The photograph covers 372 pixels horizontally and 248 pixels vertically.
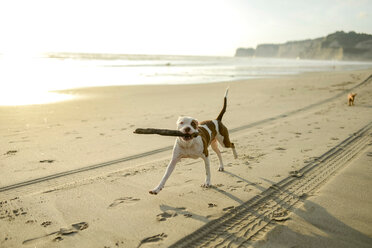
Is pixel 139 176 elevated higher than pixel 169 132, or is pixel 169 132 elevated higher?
pixel 169 132

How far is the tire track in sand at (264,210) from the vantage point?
310cm

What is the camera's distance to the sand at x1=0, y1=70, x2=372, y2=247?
3.25 metres

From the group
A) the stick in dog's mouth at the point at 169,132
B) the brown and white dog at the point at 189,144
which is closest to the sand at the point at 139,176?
the brown and white dog at the point at 189,144

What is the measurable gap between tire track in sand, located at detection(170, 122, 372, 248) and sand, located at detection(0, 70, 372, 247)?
0.09 meters

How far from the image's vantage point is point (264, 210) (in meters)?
3.71

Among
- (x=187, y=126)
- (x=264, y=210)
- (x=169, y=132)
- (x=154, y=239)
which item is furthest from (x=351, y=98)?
(x=154, y=239)

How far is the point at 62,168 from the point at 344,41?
18943cm

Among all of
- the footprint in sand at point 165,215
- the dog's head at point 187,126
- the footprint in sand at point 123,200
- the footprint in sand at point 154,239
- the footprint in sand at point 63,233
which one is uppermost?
the dog's head at point 187,126

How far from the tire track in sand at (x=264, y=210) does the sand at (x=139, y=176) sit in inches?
3.4

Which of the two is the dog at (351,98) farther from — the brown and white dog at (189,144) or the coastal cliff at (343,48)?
the coastal cliff at (343,48)

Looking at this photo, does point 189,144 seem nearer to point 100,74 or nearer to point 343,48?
point 100,74

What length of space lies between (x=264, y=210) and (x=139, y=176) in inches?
85.8

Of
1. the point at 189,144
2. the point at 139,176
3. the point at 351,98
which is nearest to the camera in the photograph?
the point at 189,144

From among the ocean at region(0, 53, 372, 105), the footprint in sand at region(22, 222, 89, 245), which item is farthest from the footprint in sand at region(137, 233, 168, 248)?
the ocean at region(0, 53, 372, 105)
